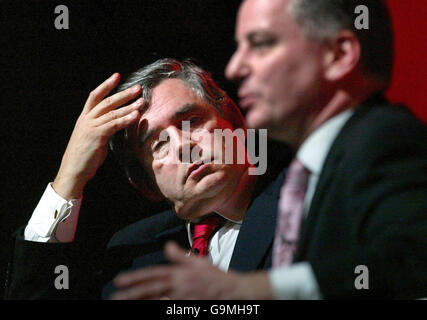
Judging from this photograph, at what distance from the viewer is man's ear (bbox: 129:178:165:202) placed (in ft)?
5.40

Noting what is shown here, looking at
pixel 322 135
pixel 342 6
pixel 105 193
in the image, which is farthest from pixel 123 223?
pixel 342 6

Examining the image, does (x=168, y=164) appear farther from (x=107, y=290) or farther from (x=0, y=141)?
(x=0, y=141)

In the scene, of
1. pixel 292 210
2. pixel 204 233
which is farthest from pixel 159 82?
pixel 292 210

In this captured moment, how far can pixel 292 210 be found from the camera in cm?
107

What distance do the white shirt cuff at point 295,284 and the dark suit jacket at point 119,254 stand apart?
0.34 meters

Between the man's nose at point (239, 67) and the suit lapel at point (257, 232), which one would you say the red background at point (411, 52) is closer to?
the suit lapel at point (257, 232)

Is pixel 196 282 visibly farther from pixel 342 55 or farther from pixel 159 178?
pixel 159 178

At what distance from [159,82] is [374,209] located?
0.81m

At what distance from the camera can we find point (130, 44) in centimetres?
171

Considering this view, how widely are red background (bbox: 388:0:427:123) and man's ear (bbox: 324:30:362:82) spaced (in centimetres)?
51

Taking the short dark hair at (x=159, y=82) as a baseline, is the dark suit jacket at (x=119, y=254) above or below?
below

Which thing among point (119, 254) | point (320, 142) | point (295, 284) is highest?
point (320, 142)

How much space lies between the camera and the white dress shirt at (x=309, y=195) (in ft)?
3.10

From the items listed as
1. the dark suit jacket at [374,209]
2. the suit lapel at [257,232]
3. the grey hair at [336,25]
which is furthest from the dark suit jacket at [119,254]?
the grey hair at [336,25]
